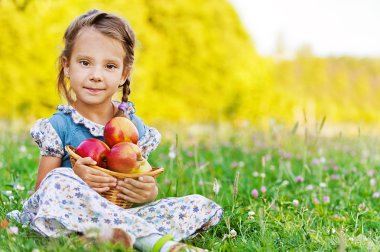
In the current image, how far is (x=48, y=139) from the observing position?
8.89 feet

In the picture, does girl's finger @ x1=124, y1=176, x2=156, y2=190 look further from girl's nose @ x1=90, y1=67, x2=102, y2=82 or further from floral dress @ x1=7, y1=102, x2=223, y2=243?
girl's nose @ x1=90, y1=67, x2=102, y2=82

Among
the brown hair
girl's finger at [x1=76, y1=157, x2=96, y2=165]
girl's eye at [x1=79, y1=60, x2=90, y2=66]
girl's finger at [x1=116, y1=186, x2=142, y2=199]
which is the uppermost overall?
the brown hair

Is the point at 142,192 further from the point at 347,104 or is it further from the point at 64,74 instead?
the point at 347,104

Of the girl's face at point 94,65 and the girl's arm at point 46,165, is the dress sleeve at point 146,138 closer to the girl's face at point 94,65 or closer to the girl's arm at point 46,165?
the girl's face at point 94,65

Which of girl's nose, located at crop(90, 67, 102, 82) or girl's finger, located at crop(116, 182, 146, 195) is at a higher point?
girl's nose, located at crop(90, 67, 102, 82)

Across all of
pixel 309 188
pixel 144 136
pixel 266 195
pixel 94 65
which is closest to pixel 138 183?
pixel 144 136

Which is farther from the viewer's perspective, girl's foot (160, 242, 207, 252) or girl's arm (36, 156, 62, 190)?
girl's arm (36, 156, 62, 190)

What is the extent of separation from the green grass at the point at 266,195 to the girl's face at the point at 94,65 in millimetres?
628

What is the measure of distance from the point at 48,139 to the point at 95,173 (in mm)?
401

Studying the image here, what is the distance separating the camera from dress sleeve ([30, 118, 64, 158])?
2.71 m

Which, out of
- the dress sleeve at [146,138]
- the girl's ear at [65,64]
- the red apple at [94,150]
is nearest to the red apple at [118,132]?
the red apple at [94,150]

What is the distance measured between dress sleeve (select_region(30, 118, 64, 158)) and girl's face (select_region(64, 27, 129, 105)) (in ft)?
0.71

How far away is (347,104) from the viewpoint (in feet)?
154

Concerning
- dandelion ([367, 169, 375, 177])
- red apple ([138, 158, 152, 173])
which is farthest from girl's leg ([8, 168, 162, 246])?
dandelion ([367, 169, 375, 177])
